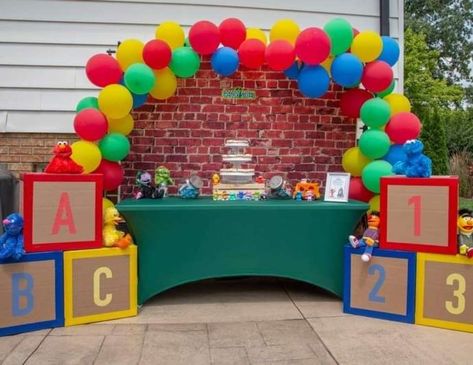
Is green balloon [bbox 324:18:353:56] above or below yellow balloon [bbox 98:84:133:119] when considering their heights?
above

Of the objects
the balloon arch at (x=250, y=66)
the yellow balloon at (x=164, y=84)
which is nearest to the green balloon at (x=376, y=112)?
the balloon arch at (x=250, y=66)

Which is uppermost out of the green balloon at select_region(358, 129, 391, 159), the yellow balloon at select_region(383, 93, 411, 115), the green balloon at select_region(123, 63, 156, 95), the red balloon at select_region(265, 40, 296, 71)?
the red balloon at select_region(265, 40, 296, 71)

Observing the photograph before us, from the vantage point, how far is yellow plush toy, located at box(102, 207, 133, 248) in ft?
11.2

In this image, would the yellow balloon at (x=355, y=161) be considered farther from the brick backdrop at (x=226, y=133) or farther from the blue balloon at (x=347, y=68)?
the blue balloon at (x=347, y=68)

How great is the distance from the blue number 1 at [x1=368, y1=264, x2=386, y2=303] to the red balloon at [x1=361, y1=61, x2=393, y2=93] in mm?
1442

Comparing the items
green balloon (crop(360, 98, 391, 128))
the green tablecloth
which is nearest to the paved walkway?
the green tablecloth

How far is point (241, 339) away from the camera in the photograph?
3.07m

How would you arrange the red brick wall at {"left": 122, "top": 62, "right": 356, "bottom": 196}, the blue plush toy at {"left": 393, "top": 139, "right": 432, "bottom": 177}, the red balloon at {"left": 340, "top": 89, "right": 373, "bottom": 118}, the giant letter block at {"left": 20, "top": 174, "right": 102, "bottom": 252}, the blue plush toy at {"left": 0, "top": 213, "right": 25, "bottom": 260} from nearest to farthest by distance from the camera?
the blue plush toy at {"left": 0, "top": 213, "right": 25, "bottom": 260} < the giant letter block at {"left": 20, "top": 174, "right": 102, "bottom": 252} < the blue plush toy at {"left": 393, "top": 139, "right": 432, "bottom": 177} < the red balloon at {"left": 340, "top": 89, "right": 373, "bottom": 118} < the red brick wall at {"left": 122, "top": 62, "right": 356, "bottom": 196}

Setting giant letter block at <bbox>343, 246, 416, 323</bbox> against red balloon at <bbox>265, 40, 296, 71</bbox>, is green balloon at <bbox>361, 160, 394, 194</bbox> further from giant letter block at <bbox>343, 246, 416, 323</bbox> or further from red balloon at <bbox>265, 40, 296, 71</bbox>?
red balloon at <bbox>265, 40, 296, 71</bbox>

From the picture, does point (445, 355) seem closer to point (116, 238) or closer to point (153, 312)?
point (153, 312)

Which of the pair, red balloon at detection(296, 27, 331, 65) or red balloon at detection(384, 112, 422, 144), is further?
red balloon at detection(384, 112, 422, 144)

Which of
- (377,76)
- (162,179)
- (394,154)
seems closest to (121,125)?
(162,179)

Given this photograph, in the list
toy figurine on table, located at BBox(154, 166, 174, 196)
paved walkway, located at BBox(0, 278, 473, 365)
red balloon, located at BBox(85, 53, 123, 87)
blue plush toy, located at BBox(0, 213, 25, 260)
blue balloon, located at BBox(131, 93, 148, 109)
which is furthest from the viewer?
toy figurine on table, located at BBox(154, 166, 174, 196)

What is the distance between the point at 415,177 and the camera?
339cm
